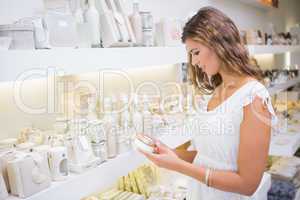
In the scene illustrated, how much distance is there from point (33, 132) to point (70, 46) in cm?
41

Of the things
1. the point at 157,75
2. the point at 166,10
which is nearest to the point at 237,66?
the point at 157,75

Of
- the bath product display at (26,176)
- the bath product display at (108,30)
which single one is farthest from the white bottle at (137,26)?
the bath product display at (26,176)

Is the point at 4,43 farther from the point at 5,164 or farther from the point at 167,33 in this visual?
the point at 167,33

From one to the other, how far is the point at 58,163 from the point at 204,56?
2.11 ft

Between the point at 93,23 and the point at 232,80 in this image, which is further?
the point at 93,23

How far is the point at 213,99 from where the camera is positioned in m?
1.26

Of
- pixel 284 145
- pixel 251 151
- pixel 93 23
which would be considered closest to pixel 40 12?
pixel 93 23

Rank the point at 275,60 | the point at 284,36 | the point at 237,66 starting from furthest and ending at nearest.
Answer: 1. the point at 275,60
2. the point at 284,36
3. the point at 237,66

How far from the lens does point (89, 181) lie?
43.3 inches

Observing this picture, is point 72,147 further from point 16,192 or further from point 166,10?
point 166,10

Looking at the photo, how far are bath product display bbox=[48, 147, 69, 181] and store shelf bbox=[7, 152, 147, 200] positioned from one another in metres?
0.03

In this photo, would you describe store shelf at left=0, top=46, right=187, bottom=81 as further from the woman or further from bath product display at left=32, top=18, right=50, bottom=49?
the woman

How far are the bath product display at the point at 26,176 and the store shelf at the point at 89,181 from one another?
0.07 ft

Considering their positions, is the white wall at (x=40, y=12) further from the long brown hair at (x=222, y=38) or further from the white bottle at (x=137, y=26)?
the long brown hair at (x=222, y=38)
